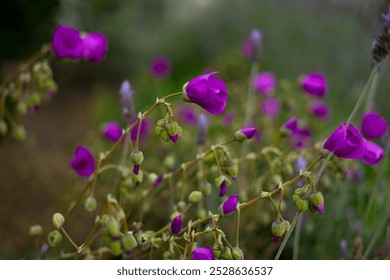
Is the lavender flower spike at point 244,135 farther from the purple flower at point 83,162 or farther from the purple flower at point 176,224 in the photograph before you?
the purple flower at point 83,162

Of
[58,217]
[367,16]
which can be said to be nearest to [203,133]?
[58,217]

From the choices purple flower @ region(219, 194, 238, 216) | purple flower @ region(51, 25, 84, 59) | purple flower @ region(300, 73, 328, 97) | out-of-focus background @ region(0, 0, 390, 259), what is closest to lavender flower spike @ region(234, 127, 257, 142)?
purple flower @ region(219, 194, 238, 216)

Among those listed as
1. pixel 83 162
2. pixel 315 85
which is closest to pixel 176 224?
pixel 83 162

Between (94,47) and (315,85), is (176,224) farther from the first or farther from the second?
(315,85)

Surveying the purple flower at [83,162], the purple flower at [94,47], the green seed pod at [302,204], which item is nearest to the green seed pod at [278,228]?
the green seed pod at [302,204]

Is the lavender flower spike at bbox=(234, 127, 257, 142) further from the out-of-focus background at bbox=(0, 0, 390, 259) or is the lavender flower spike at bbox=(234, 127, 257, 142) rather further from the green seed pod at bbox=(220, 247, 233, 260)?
the out-of-focus background at bbox=(0, 0, 390, 259)
